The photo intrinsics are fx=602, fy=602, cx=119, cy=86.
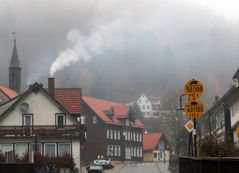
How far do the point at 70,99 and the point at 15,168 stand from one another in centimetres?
5110

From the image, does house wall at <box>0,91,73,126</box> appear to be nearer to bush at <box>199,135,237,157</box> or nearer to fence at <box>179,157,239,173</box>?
bush at <box>199,135,237,157</box>

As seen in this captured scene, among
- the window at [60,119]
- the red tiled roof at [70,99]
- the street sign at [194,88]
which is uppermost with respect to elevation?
the red tiled roof at [70,99]

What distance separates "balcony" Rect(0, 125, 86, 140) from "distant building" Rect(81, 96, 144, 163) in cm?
3157

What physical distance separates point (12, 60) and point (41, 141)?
89.8 meters

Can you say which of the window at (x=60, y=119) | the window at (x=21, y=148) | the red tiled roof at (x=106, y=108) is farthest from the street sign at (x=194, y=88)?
the red tiled roof at (x=106, y=108)

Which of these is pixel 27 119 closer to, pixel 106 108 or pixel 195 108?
pixel 106 108

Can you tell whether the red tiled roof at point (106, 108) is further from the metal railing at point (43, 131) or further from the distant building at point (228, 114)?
the distant building at point (228, 114)

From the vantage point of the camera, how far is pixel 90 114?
11606cm

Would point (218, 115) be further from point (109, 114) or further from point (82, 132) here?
point (109, 114)

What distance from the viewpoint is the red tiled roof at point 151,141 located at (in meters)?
140

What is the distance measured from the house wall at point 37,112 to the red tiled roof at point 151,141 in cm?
6815

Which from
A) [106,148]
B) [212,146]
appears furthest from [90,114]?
[212,146]

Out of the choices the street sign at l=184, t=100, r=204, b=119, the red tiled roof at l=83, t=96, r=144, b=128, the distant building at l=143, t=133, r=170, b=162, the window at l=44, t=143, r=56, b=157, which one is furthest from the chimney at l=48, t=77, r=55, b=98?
the distant building at l=143, t=133, r=170, b=162

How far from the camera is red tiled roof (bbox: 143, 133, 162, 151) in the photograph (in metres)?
140
